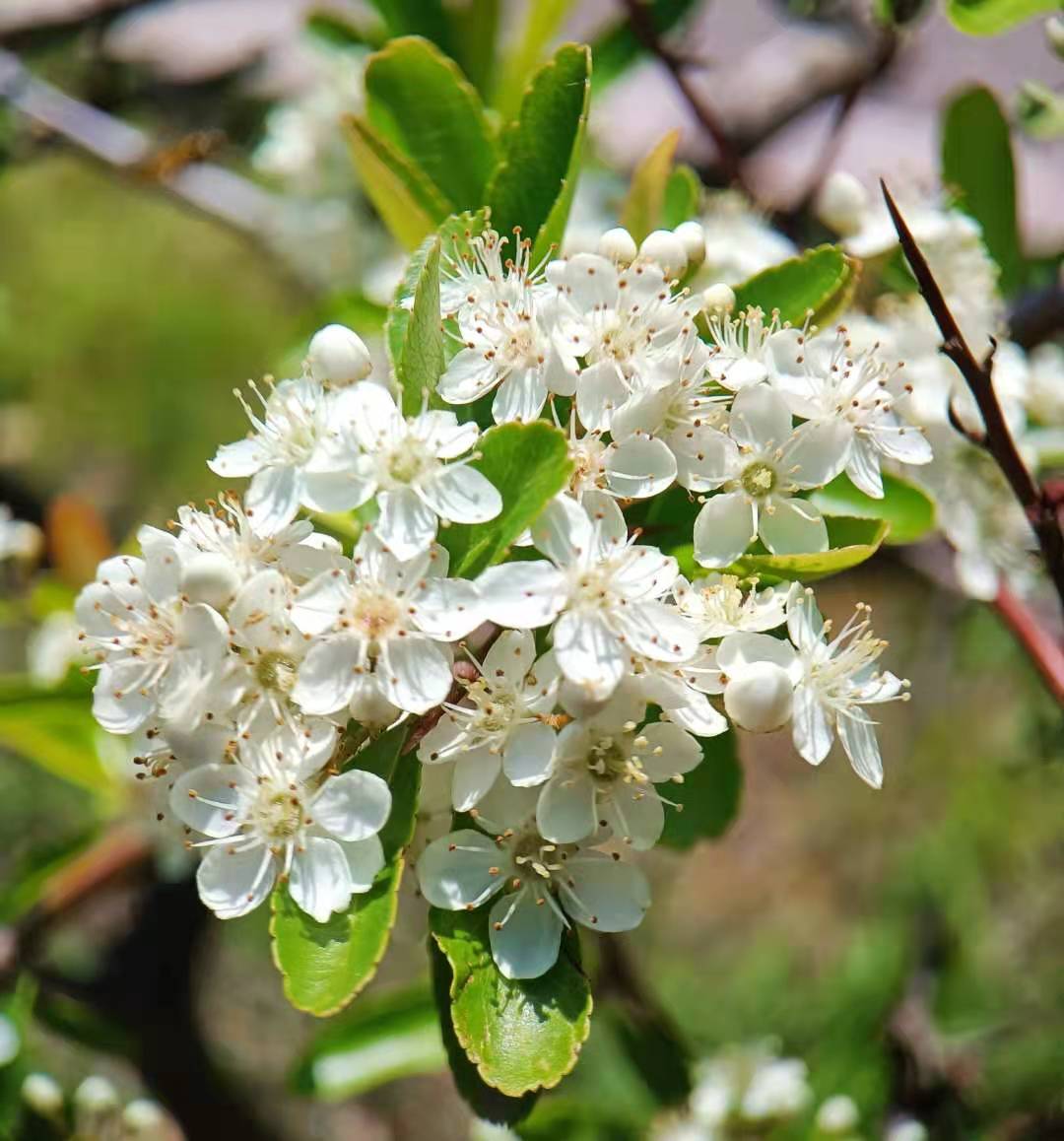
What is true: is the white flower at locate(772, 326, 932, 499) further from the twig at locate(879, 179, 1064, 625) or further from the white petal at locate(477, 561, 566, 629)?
the white petal at locate(477, 561, 566, 629)

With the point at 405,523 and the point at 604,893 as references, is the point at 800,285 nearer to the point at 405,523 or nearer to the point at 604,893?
the point at 405,523

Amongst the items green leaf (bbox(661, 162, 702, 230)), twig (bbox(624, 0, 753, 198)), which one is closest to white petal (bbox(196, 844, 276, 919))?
green leaf (bbox(661, 162, 702, 230))

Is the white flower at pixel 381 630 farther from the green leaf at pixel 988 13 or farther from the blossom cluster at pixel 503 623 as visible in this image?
the green leaf at pixel 988 13

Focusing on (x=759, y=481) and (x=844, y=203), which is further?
(x=844, y=203)

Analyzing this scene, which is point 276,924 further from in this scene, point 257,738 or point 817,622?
point 817,622

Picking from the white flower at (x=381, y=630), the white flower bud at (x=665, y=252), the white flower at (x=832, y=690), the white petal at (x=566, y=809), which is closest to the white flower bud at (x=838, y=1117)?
the white flower at (x=832, y=690)

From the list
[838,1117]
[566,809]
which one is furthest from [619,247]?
[838,1117]
